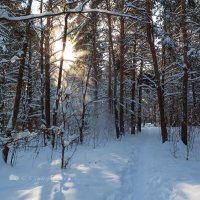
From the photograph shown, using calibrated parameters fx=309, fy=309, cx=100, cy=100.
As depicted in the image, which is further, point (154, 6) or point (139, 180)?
point (154, 6)

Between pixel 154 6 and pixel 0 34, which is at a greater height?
pixel 154 6

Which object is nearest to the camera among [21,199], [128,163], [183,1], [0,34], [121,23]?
[21,199]

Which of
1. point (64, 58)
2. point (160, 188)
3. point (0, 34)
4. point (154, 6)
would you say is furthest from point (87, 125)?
point (160, 188)

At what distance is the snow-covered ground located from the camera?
18.6 ft

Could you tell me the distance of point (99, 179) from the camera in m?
6.89

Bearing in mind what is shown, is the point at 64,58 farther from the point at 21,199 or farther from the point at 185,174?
the point at 21,199

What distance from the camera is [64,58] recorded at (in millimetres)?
14672

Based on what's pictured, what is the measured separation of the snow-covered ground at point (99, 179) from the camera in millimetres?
5684

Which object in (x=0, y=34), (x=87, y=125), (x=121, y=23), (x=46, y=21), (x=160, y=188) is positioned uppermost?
(x=121, y=23)

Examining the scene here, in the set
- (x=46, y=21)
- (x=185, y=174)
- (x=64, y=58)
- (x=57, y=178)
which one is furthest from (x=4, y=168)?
(x=46, y=21)

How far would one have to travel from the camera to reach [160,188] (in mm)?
6262

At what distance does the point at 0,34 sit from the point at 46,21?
6.62 metres

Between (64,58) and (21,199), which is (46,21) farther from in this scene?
(21,199)

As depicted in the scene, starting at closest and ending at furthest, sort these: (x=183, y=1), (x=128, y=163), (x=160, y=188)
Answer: (x=160, y=188), (x=128, y=163), (x=183, y=1)
